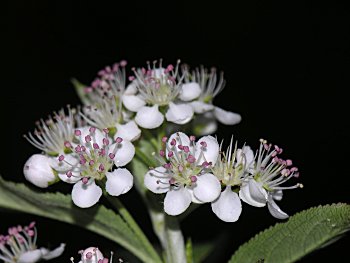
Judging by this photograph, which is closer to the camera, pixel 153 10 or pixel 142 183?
pixel 142 183

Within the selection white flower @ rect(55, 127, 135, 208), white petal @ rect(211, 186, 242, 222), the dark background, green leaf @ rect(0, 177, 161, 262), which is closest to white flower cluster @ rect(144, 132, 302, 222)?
white petal @ rect(211, 186, 242, 222)

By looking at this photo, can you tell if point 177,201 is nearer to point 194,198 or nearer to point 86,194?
point 194,198

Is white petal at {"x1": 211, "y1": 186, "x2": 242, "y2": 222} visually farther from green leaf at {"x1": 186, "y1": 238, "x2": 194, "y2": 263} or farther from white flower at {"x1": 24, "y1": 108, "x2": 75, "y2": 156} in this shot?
white flower at {"x1": 24, "y1": 108, "x2": 75, "y2": 156}

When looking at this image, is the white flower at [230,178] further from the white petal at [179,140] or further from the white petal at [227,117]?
the white petal at [227,117]

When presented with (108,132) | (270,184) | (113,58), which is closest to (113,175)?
(108,132)

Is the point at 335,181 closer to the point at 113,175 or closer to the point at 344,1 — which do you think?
the point at 344,1

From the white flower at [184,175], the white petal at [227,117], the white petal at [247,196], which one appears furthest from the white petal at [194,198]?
the white petal at [227,117]
